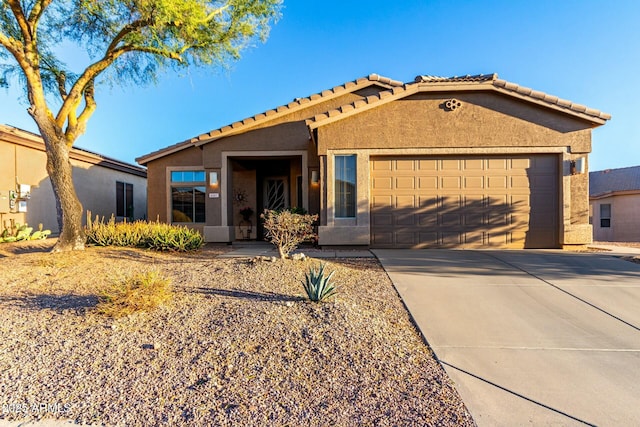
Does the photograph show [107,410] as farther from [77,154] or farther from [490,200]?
[77,154]

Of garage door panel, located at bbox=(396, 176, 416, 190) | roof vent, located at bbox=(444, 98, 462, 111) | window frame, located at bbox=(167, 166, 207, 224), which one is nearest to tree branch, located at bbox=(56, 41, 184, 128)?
window frame, located at bbox=(167, 166, 207, 224)

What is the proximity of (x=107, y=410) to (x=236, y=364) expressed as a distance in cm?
101

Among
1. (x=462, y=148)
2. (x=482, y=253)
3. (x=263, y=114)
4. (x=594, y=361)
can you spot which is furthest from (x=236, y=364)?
(x=263, y=114)

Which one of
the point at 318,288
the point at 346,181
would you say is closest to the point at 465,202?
the point at 346,181

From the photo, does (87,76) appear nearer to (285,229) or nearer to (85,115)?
(85,115)

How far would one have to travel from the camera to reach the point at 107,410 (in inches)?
98.0

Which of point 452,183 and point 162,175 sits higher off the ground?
point 162,175

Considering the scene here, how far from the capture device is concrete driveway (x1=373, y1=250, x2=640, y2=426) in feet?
8.72

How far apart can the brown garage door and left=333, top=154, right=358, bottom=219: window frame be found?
23.0 inches

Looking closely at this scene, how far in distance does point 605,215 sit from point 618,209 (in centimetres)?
73

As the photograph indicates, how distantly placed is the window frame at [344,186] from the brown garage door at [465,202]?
58 cm

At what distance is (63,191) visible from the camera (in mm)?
8320

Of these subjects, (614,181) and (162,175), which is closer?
(162,175)

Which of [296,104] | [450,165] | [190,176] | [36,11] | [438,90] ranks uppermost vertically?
[36,11]
